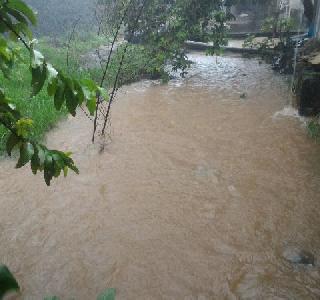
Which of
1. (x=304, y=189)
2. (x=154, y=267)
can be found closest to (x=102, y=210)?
(x=154, y=267)

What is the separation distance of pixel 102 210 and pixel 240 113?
3.86 metres

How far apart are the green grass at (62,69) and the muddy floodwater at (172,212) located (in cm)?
32

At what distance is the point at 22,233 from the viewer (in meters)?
3.83

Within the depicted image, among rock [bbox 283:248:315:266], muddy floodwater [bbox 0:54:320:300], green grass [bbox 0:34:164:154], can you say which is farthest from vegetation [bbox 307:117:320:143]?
green grass [bbox 0:34:164:154]

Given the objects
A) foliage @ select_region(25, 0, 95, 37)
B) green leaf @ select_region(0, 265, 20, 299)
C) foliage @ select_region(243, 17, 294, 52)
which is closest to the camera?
green leaf @ select_region(0, 265, 20, 299)

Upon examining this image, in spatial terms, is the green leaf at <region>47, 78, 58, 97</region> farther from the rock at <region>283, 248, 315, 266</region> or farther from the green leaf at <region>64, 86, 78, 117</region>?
the rock at <region>283, 248, 315, 266</region>

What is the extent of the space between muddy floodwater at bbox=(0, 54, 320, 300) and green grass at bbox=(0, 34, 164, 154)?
12.8 inches

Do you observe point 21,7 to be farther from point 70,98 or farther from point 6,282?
point 6,282

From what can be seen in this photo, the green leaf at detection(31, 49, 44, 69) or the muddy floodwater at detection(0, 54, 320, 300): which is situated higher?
the green leaf at detection(31, 49, 44, 69)

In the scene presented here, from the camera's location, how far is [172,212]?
4176mm

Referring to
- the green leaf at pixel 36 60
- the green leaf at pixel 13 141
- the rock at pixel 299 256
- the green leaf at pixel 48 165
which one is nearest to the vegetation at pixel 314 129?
the rock at pixel 299 256

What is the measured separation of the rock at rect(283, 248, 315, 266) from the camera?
3369 millimetres

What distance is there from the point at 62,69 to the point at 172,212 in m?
2.97

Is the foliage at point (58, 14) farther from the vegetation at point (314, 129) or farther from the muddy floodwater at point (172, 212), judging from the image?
the vegetation at point (314, 129)
